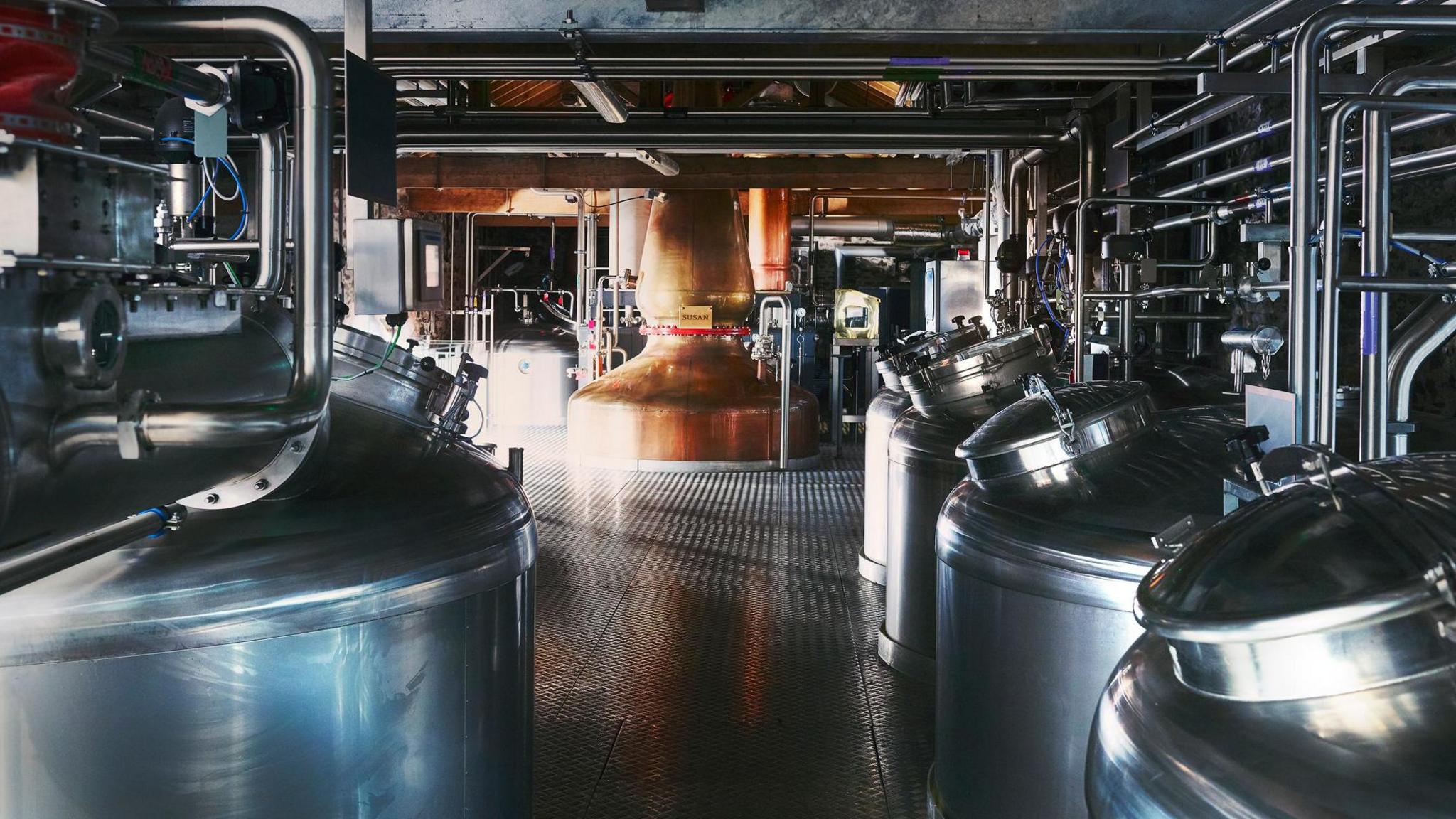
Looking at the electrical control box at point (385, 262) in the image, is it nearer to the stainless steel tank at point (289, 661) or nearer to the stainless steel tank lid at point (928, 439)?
the stainless steel tank at point (289, 661)

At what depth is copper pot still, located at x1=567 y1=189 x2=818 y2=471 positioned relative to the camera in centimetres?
930

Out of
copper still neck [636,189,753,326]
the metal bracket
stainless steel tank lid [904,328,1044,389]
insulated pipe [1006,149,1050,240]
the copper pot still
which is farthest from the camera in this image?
copper still neck [636,189,753,326]

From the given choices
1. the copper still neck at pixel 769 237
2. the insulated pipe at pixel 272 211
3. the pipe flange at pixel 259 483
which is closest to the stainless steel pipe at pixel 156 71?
the insulated pipe at pixel 272 211

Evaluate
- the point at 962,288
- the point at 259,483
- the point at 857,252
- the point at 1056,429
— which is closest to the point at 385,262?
the point at 259,483

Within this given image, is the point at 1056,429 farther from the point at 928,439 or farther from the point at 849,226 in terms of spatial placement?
the point at 849,226

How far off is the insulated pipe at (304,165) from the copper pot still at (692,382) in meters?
7.35

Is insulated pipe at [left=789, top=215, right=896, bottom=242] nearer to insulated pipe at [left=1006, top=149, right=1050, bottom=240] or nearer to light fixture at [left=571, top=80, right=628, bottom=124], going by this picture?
insulated pipe at [left=1006, top=149, right=1050, bottom=240]

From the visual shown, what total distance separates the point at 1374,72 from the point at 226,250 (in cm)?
329

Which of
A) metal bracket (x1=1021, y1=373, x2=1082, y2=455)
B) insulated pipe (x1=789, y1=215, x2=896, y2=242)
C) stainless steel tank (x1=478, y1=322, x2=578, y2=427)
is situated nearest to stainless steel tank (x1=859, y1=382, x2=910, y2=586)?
metal bracket (x1=1021, y1=373, x2=1082, y2=455)

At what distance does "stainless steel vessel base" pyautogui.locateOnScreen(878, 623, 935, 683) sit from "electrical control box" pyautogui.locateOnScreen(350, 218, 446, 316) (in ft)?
7.92

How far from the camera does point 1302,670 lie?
4.13 ft

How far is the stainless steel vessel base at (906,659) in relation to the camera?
165 inches

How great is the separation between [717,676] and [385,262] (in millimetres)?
2216

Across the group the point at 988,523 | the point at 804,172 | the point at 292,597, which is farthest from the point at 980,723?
the point at 804,172
